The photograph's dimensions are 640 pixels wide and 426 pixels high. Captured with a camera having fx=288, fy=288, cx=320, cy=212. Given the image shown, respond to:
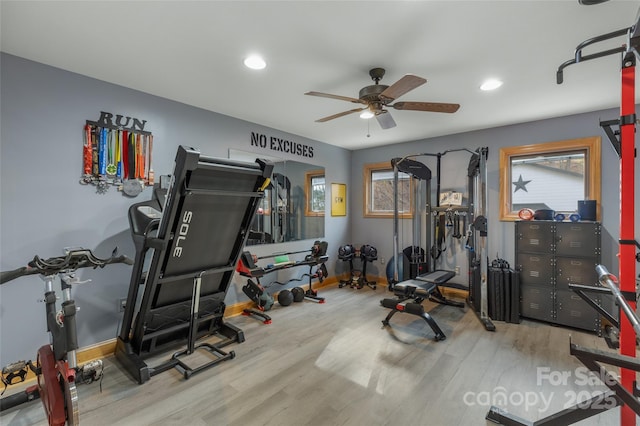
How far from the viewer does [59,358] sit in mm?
1796

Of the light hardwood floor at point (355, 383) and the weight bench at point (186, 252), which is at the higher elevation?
the weight bench at point (186, 252)

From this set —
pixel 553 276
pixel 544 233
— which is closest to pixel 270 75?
pixel 544 233

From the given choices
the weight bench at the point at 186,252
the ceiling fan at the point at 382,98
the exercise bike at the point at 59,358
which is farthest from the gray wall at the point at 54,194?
the ceiling fan at the point at 382,98

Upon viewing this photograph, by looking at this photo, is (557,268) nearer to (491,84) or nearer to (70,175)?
(491,84)

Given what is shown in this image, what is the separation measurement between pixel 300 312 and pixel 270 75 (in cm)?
307

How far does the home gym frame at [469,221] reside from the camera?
375 centimetres

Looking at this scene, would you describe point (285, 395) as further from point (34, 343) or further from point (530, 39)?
point (530, 39)

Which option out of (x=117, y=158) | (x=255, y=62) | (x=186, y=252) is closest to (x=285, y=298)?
(x=186, y=252)

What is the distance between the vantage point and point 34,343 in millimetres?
2545

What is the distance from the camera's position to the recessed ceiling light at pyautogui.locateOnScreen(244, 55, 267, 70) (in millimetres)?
2464

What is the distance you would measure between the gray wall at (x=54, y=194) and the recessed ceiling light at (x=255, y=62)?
4.66 ft

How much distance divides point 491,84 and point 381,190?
10.3 feet

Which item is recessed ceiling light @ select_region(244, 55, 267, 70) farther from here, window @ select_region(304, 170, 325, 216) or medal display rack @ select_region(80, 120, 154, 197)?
window @ select_region(304, 170, 325, 216)

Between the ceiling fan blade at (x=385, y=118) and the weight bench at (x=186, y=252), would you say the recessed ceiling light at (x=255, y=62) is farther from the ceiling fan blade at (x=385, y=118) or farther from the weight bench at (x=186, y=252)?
the ceiling fan blade at (x=385, y=118)
